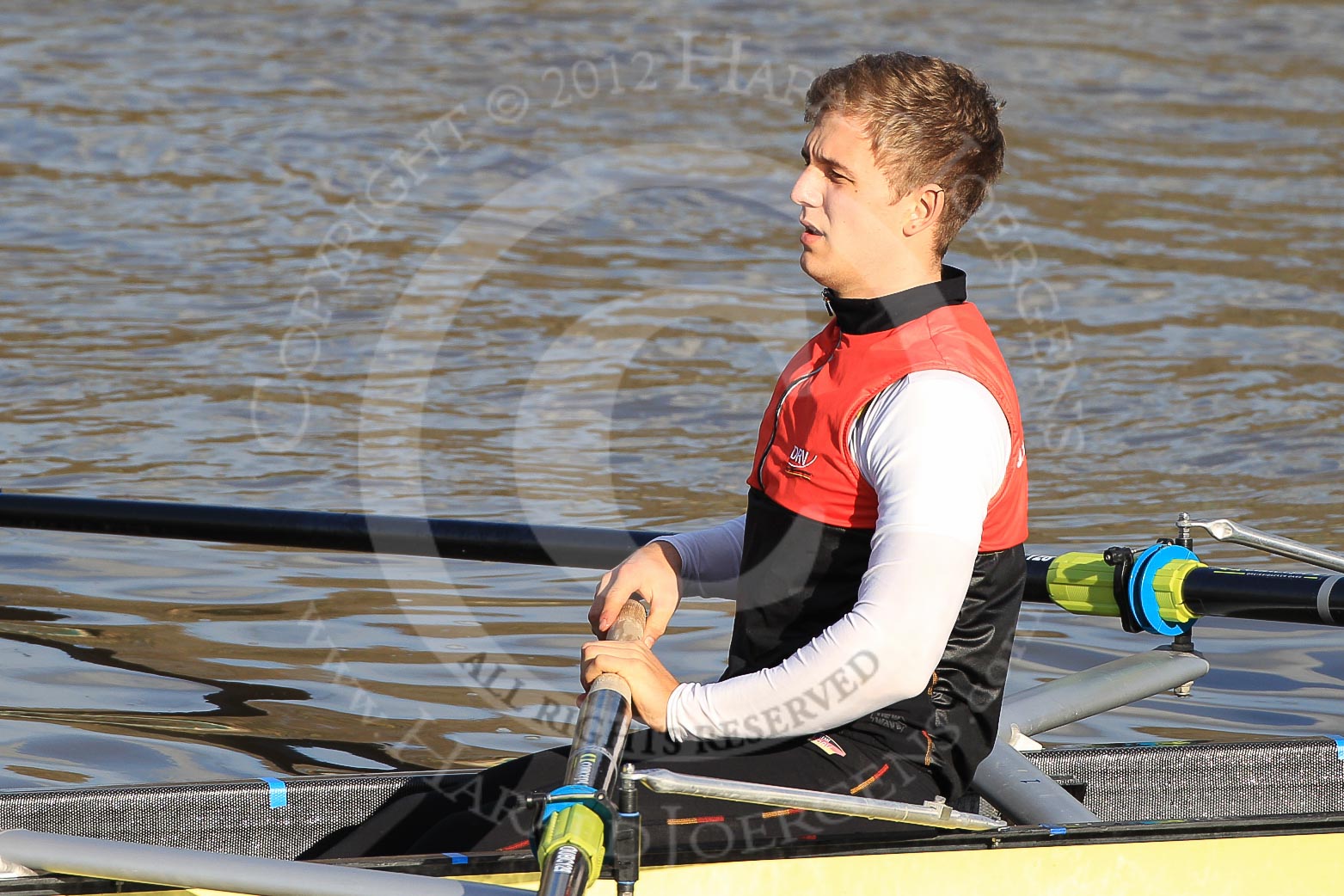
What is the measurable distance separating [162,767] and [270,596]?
110 cm

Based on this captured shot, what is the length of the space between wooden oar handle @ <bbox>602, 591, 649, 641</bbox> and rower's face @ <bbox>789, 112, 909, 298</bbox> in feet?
1.81

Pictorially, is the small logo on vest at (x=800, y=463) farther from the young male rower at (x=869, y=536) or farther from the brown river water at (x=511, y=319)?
the brown river water at (x=511, y=319)

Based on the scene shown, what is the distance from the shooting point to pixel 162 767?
3.65 metres

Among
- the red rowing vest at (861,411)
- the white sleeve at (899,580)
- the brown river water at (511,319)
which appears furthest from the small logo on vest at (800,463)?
the brown river water at (511,319)

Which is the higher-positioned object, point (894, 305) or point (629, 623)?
point (894, 305)

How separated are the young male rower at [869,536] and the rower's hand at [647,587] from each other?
18 cm

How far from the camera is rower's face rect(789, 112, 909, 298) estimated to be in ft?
7.84

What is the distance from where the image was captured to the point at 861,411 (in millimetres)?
2354

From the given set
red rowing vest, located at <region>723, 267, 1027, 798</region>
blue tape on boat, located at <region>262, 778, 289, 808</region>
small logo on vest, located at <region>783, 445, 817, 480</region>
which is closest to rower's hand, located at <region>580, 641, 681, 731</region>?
red rowing vest, located at <region>723, 267, 1027, 798</region>

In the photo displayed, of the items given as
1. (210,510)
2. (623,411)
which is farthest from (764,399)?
(210,510)

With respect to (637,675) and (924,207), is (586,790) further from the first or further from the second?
(924,207)

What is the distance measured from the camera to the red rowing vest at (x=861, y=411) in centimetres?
234

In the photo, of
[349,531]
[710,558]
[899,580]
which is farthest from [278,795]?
[349,531]

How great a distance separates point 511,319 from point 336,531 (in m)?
4.15
